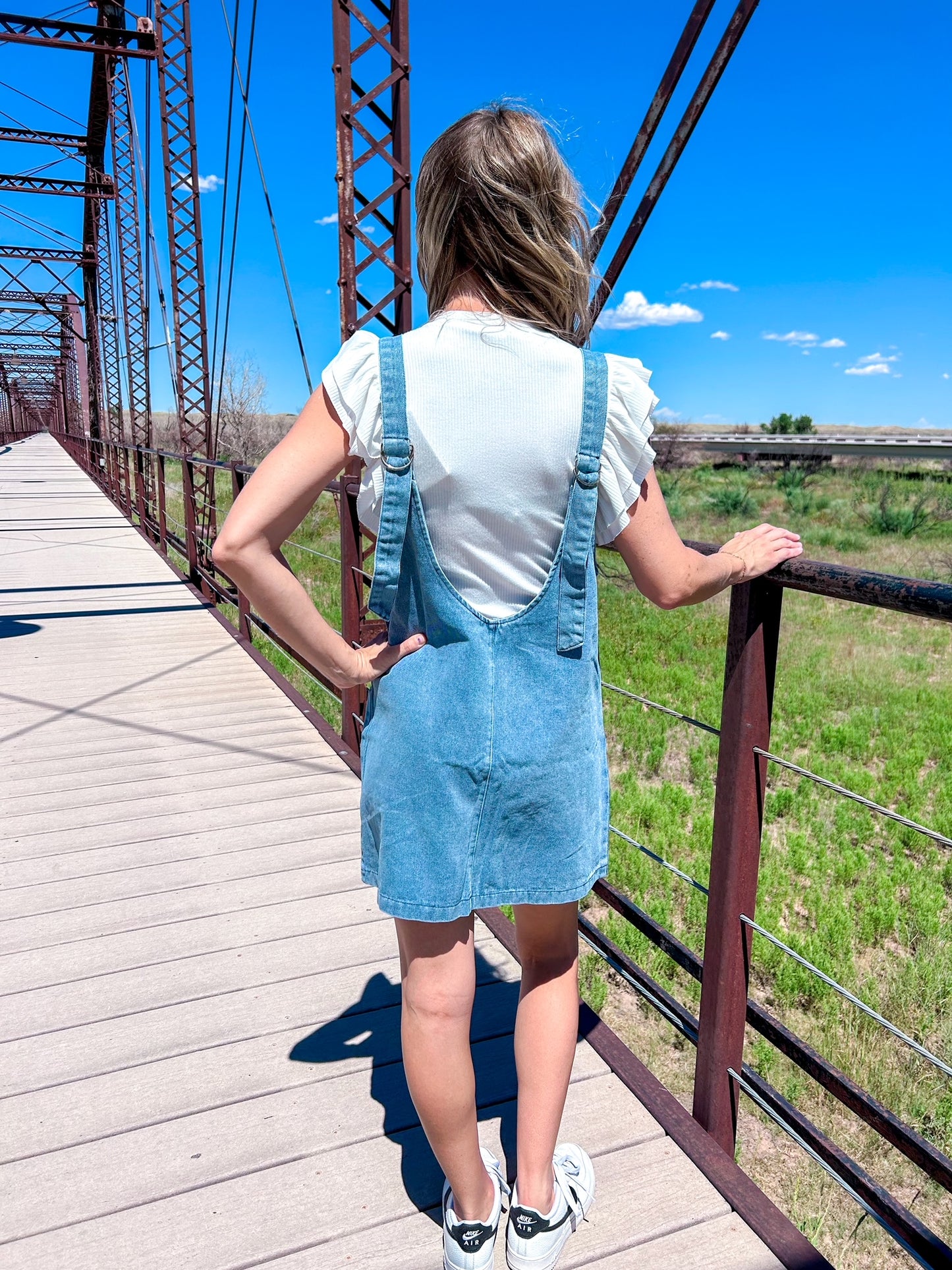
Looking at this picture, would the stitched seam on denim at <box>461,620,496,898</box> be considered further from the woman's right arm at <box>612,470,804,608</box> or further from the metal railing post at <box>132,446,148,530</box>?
the metal railing post at <box>132,446,148,530</box>

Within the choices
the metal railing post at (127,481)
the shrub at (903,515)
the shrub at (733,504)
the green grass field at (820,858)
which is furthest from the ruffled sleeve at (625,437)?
the shrub at (733,504)

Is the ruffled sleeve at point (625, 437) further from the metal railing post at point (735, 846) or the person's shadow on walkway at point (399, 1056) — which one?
the person's shadow on walkway at point (399, 1056)

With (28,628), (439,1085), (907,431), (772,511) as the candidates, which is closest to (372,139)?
(439,1085)

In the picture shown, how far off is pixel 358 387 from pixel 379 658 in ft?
1.10

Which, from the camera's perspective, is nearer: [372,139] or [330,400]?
[330,400]

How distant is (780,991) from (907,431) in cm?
8019

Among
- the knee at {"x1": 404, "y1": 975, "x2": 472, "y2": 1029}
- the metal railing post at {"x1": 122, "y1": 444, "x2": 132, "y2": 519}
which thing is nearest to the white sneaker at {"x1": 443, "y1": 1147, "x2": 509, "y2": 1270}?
the knee at {"x1": 404, "y1": 975, "x2": 472, "y2": 1029}

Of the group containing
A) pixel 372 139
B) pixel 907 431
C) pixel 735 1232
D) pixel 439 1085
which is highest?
pixel 907 431

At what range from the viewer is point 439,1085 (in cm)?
121

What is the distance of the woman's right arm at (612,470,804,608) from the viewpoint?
3.66 ft

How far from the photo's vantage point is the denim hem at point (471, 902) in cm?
113

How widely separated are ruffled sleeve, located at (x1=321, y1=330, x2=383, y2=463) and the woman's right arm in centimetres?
33

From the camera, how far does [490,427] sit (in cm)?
99

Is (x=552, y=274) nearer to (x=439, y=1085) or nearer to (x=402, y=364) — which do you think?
(x=402, y=364)
